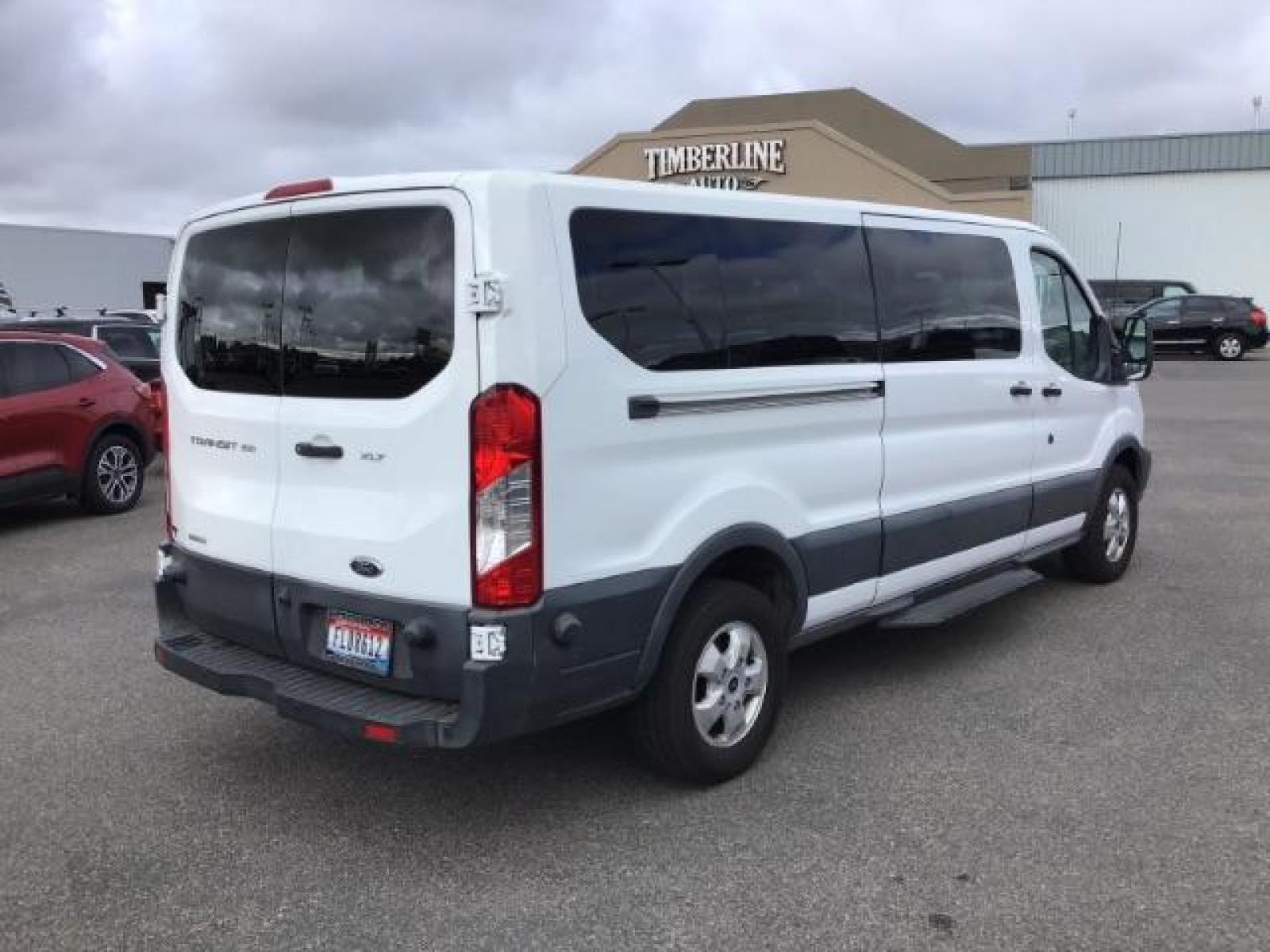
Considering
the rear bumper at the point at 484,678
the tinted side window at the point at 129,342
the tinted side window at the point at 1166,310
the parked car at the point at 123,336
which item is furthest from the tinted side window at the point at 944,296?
the tinted side window at the point at 1166,310

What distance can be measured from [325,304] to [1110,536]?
16.5ft

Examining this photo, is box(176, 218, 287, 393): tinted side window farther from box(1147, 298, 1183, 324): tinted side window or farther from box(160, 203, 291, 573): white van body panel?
box(1147, 298, 1183, 324): tinted side window

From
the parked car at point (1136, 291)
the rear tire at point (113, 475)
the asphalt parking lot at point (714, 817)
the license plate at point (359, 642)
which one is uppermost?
the parked car at point (1136, 291)

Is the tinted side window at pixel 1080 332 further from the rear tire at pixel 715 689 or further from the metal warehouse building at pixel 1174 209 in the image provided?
the metal warehouse building at pixel 1174 209

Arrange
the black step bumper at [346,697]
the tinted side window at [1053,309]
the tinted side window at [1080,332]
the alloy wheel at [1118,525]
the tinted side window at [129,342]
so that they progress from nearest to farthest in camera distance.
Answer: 1. the black step bumper at [346,697]
2. the tinted side window at [1053,309]
3. the tinted side window at [1080,332]
4. the alloy wheel at [1118,525]
5. the tinted side window at [129,342]

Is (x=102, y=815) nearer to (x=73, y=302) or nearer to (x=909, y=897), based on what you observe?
(x=909, y=897)

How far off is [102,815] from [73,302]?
32576 mm

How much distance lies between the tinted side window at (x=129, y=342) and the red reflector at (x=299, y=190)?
1119 centimetres

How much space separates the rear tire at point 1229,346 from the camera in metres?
27.0

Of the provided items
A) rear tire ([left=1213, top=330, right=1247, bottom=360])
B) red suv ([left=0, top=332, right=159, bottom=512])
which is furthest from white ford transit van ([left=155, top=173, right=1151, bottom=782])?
rear tire ([left=1213, top=330, right=1247, bottom=360])

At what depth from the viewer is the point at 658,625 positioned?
147 inches

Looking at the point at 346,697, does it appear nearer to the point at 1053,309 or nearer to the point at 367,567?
the point at 367,567

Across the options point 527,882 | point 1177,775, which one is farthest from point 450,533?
point 1177,775

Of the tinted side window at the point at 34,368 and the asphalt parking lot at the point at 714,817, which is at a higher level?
the tinted side window at the point at 34,368
